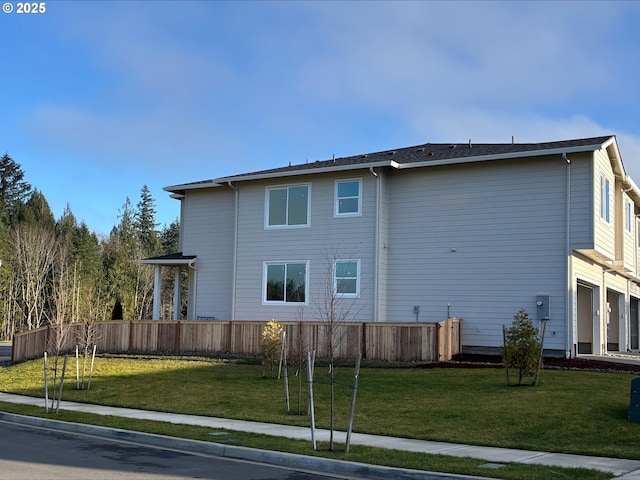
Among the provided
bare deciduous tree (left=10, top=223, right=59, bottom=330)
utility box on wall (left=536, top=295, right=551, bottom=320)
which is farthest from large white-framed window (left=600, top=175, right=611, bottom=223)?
bare deciduous tree (left=10, top=223, right=59, bottom=330)

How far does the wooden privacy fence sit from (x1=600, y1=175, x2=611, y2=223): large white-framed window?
20.6ft

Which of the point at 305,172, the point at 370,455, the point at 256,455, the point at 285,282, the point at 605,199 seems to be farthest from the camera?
the point at 285,282

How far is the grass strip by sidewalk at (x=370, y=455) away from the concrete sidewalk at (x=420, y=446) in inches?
15.7

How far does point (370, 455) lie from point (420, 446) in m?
1.39

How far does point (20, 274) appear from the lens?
2408 inches

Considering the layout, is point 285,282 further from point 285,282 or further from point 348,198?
point 348,198

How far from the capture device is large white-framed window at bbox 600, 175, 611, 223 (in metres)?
24.3

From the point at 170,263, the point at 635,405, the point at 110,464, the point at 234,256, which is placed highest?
the point at 234,256

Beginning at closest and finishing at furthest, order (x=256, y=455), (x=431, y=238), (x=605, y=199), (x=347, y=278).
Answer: (x=256, y=455), (x=605, y=199), (x=431, y=238), (x=347, y=278)

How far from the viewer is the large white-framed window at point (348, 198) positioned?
87.7ft

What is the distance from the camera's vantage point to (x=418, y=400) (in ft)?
52.0

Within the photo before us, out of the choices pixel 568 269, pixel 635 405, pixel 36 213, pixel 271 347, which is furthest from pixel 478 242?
pixel 36 213

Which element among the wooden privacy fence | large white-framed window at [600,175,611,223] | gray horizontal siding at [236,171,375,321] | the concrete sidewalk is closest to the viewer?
the concrete sidewalk

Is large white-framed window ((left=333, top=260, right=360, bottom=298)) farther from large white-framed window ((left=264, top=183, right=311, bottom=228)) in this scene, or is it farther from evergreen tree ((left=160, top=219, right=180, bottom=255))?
evergreen tree ((left=160, top=219, right=180, bottom=255))
